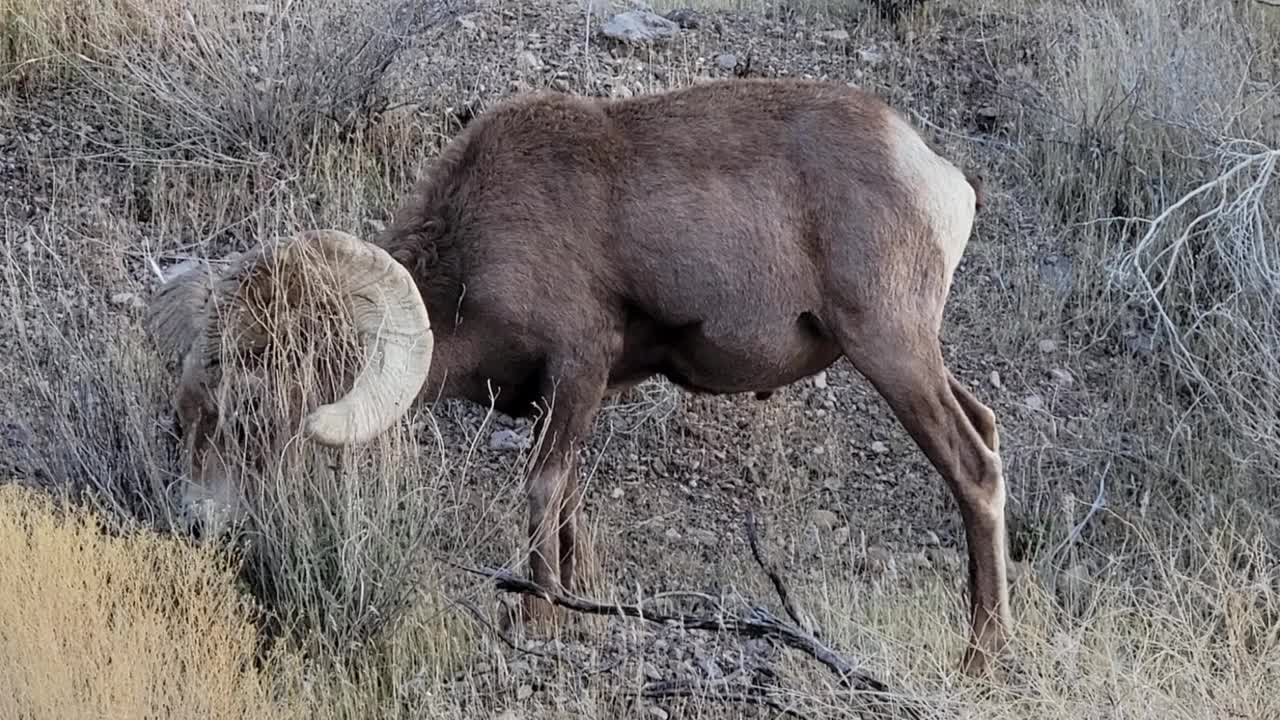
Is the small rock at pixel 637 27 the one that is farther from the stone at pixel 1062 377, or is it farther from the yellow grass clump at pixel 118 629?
the yellow grass clump at pixel 118 629

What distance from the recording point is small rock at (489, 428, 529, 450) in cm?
841

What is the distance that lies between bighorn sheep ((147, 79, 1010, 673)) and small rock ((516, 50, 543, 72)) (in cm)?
364

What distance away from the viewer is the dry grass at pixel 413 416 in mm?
5383

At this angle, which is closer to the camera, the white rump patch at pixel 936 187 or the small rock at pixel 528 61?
the white rump patch at pixel 936 187

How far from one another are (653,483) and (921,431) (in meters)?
2.14

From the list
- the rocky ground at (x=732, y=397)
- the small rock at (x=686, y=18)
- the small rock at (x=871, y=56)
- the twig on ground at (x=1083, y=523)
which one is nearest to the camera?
the twig on ground at (x=1083, y=523)

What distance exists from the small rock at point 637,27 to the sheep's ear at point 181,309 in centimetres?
511

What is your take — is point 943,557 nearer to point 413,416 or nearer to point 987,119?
point 413,416

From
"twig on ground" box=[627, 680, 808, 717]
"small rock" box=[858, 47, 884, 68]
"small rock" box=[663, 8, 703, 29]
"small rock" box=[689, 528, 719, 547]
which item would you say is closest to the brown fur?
"twig on ground" box=[627, 680, 808, 717]

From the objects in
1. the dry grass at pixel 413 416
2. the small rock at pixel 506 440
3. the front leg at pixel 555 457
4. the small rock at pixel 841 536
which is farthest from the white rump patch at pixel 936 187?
the small rock at pixel 506 440

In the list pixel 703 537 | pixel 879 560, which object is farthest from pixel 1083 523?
pixel 703 537

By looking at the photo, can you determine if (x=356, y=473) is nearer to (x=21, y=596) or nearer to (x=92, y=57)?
(x=21, y=596)

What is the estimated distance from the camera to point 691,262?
6.54m

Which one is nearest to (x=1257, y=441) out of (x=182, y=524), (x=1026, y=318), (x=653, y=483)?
(x=1026, y=318)
